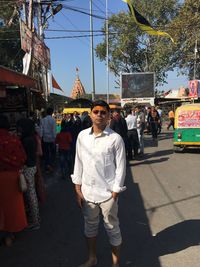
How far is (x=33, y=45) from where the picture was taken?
14.6 meters

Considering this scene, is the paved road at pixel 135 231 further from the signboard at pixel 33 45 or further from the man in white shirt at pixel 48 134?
the signboard at pixel 33 45

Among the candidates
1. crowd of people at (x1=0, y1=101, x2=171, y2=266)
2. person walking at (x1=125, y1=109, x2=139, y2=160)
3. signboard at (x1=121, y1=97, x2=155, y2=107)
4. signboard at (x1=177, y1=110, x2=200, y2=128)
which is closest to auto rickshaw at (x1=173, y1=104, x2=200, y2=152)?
signboard at (x1=177, y1=110, x2=200, y2=128)

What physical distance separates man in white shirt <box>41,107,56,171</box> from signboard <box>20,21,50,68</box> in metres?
3.19

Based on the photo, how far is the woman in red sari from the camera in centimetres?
516

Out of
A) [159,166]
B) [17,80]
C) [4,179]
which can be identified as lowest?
[159,166]

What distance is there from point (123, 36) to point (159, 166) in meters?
41.1

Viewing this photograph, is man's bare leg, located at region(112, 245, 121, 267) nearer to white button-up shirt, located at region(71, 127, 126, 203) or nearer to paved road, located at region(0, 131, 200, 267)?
paved road, located at region(0, 131, 200, 267)

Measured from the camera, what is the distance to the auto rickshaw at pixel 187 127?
14469mm

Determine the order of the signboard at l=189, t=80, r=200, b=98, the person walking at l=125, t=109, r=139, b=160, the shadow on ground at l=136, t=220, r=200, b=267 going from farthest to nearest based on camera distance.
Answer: the signboard at l=189, t=80, r=200, b=98, the person walking at l=125, t=109, r=139, b=160, the shadow on ground at l=136, t=220, r=200, b=267

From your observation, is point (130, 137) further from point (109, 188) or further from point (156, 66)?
point (156, 66)

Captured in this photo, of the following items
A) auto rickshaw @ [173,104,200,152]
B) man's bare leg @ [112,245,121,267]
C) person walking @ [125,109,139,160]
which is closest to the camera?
man's bare leg @ [112,245,121,267]

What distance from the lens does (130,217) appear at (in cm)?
647

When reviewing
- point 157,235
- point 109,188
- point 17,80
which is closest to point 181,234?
point 157,235

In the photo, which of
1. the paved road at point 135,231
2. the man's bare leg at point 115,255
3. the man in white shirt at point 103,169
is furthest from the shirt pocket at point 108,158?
the paved road at point 135,231
